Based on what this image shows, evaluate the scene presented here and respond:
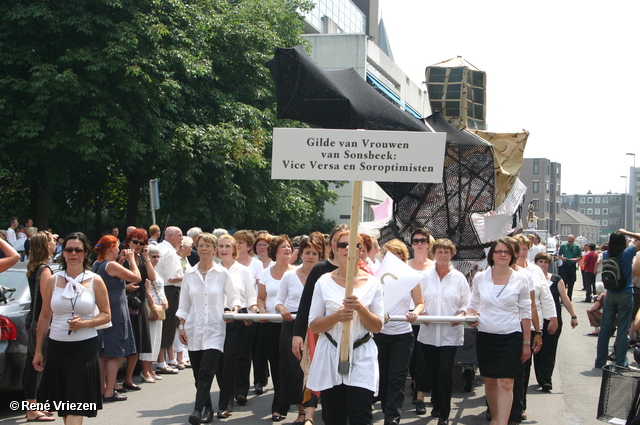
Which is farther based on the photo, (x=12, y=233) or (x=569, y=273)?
(x=569, y=273)

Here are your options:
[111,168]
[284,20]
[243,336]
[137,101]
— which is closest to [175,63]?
[137,101]

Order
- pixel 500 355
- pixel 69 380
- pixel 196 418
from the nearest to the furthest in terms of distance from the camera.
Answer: pixel 69 380
pixel 500 355
pixel 196 418

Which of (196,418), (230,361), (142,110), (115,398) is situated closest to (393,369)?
(230,361)

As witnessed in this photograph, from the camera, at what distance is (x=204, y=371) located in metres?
7.23

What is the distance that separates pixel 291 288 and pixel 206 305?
0.85 m

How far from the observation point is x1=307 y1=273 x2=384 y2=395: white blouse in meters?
4.96

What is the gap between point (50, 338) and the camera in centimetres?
596

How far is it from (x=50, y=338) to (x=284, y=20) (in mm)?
28335

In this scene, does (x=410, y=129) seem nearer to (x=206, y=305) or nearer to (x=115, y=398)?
(x=206, y=305)

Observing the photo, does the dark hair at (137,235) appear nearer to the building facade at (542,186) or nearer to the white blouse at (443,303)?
the white blouse at (443,303)

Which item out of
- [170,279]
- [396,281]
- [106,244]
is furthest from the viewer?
[170,279]

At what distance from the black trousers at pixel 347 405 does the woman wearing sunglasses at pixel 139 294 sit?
427cm

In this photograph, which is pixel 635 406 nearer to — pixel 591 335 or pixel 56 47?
pixel 591 335

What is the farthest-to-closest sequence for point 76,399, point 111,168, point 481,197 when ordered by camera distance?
point 111,168 < point 481,197 < point 76,399
